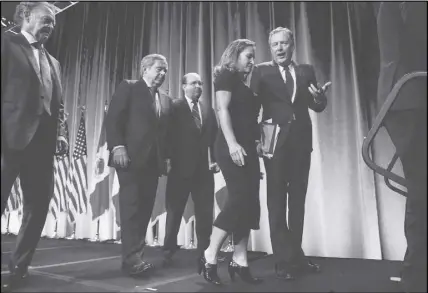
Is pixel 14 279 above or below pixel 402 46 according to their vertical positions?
below

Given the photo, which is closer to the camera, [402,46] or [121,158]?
[402,46]

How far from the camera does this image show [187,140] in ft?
7.31

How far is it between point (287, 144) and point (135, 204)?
881 millimetres

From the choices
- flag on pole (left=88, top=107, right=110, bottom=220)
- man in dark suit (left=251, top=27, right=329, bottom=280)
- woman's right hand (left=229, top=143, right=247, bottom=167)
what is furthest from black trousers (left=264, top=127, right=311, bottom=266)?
flag on pole (left=88, top=107, right=110, bottom=220)

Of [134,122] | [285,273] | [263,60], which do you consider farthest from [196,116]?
[285,273]

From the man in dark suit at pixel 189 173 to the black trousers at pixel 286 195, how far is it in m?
0.54

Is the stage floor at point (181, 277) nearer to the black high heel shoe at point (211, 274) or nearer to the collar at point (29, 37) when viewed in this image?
the black high heel shoe at point (211, 274)

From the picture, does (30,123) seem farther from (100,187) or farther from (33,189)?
(100,187)

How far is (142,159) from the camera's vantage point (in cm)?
180

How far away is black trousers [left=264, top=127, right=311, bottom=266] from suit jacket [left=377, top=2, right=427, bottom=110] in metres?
0.56

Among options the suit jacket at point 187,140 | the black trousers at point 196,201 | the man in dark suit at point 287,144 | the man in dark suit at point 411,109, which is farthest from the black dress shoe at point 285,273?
the suit jacket at point 187,140

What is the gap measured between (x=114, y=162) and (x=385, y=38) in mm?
1391

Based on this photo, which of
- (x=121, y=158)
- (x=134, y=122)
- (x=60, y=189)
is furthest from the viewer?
(x=60, y=189)

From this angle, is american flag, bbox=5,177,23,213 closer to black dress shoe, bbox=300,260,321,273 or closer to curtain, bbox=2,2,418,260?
curtain, bbox=2,2,418,260
